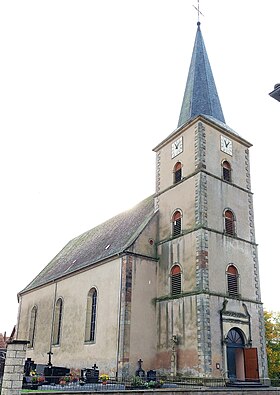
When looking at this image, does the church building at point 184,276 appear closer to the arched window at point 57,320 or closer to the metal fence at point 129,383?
the arched window at point 57,320

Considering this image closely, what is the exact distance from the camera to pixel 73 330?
27156 mm

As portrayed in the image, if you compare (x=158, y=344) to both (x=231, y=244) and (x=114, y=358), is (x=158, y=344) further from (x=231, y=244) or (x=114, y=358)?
(x=231, y=244)

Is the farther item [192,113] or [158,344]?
[192,113]

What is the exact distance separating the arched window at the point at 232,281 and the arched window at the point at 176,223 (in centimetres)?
373

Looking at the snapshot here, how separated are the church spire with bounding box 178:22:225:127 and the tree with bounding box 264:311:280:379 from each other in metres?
20.0

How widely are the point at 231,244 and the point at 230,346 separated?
5630 mm

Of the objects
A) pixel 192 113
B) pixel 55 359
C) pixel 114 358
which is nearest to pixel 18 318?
pixel 55 359

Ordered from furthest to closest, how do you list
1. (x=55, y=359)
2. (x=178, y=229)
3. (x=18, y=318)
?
(x=18, y=318), (x=55, y=359), (x=178, y=229)

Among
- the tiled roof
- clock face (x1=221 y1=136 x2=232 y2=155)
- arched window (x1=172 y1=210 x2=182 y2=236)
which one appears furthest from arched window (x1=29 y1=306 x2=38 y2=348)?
clock face (x1=221 y1=136 x2=232 y2=155)

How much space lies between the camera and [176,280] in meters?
22.8

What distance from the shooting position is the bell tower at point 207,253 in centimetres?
2047

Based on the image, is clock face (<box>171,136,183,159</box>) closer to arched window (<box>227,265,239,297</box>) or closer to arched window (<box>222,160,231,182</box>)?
arched window (<box>222,160,231,182</box>)

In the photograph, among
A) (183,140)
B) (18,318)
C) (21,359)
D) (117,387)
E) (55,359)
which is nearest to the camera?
(21,359)

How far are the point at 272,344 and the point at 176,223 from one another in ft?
61.9
